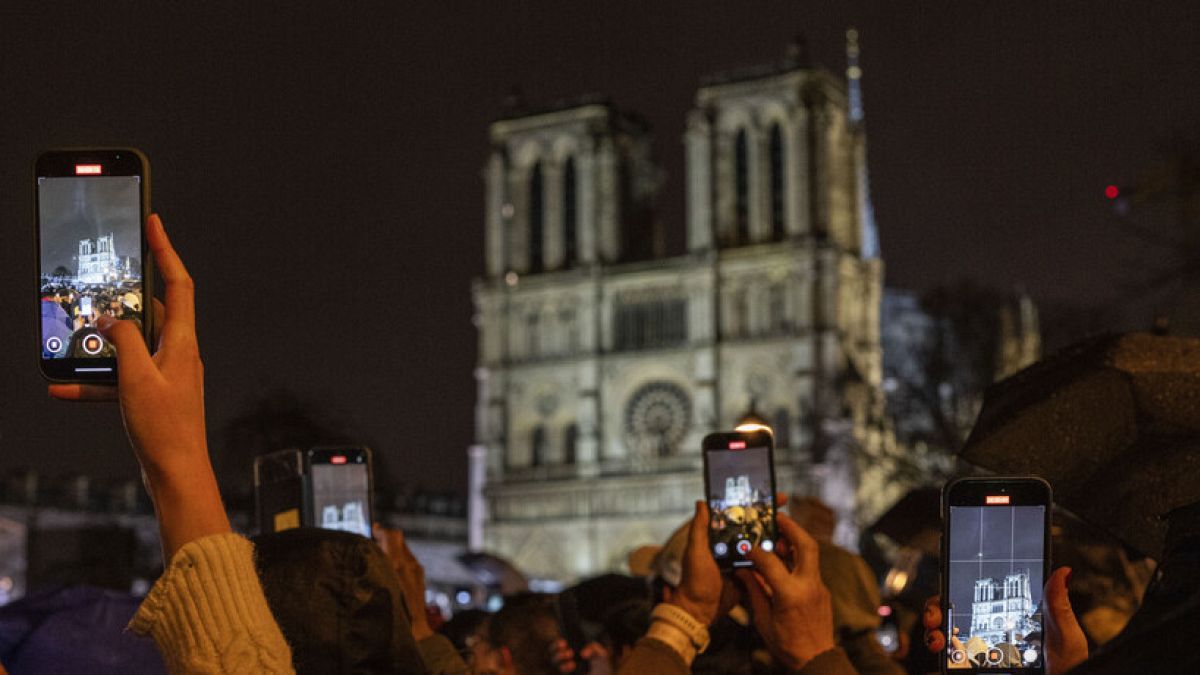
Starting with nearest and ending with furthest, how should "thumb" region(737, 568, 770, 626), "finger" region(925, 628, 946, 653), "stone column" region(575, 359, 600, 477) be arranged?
"finger" region(925, 628, 946, 653), "thumb" region(737, 568, 770, 626), "stone column" region(575, 359, 600, 477)

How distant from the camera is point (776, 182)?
5591cm

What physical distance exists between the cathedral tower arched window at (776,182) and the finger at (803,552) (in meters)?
52.7

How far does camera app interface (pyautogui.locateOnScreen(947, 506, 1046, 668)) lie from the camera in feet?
10.00

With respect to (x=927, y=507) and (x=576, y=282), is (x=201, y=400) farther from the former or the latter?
(x=576, y=282)

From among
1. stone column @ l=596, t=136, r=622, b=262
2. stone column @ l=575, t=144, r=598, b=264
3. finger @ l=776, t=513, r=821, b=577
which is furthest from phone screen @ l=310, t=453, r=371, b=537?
stone column @ l=596, t=136, r=622, b=262

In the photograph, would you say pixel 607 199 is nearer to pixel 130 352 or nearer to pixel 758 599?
pixel 758 599

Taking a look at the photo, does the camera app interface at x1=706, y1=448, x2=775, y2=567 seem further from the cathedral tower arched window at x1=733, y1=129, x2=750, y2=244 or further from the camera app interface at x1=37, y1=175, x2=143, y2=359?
the cathedral tower arched window at x1=733, y1=129, x2=750, y2=244

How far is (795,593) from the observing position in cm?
311

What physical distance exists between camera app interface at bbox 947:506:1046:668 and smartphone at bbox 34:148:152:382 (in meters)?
1.37

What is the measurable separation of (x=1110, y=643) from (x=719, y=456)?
2409 mm

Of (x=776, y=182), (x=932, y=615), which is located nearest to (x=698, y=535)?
(x=932, y=615)

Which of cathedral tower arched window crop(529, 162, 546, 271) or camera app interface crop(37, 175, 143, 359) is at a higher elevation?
cathedral tower arched window crop(529, 162, 546, 271)

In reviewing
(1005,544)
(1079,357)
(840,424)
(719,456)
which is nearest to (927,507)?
(1079,357)

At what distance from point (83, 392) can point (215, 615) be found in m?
0.49
